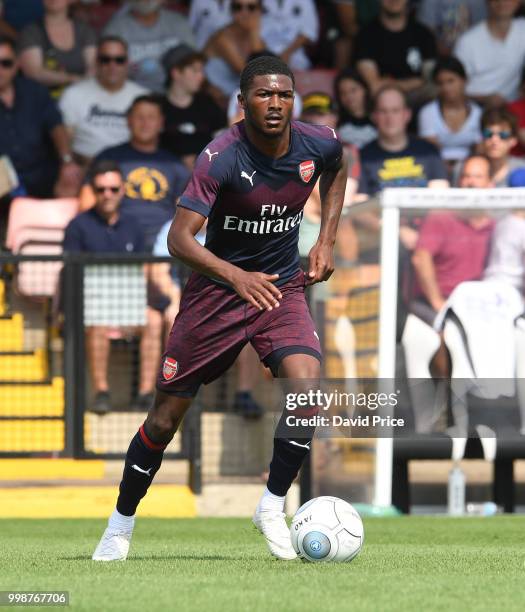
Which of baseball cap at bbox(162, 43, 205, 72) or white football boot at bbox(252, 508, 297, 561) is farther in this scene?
baseball cap at bbox(162, 43, 205, 72)

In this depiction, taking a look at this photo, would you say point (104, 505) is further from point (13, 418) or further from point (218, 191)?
point (218, 191)

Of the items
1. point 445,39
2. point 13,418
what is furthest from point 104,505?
point 445,39

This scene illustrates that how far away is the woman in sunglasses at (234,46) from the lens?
46.7 feet

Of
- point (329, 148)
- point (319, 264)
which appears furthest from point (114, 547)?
point (329, 148)

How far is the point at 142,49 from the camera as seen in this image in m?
14.6

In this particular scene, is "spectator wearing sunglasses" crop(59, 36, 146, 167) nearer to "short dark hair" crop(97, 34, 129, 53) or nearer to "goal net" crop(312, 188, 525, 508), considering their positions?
"short dark hair" crop(97, 34, 129, 53)

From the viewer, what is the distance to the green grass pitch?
5.22 m

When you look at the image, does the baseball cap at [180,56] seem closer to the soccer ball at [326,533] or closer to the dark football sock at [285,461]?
the dark football sock at [285,461]

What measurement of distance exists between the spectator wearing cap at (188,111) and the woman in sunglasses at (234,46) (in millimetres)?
626

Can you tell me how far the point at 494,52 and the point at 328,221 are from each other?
8305 millimetres

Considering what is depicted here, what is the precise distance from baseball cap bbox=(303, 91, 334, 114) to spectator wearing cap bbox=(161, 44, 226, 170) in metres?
1.10

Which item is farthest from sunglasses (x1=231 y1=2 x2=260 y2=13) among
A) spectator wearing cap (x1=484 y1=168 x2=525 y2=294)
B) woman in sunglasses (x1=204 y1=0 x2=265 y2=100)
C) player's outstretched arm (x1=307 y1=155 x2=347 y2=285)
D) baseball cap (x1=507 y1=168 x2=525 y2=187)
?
player's outstretched arm (x1=307 y1=155 x2=347 y2=285)

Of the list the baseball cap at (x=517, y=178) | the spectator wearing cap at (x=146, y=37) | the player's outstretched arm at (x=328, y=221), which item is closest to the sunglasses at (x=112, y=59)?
the spectator wearing cap at (x=146, y=37)

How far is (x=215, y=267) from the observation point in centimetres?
647
